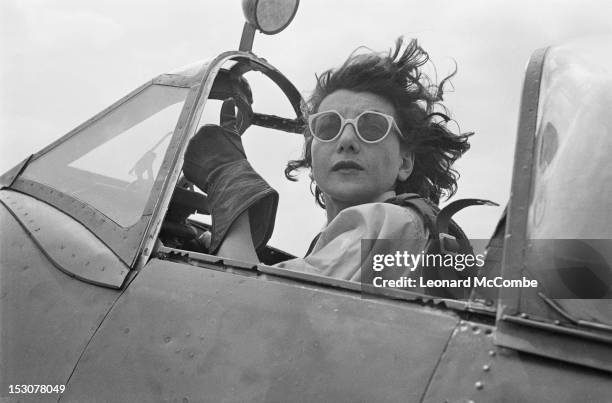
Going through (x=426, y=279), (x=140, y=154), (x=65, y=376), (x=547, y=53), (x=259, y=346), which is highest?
(x=547, y=53)

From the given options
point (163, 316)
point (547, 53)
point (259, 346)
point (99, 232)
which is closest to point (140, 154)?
point (99, 232)

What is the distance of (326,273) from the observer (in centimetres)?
225

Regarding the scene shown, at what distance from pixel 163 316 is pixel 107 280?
30 cm

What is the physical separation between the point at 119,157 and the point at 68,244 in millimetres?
498

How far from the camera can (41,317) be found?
2334 mm

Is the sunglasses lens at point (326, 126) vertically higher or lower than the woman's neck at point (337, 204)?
higher

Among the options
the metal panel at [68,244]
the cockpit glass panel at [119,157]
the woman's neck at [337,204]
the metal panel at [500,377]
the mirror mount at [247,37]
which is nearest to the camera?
the metal panel at [500,377]

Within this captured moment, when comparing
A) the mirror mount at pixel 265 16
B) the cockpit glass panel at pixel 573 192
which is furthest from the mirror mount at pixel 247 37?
the cockpit glass panel at pixel 573 192

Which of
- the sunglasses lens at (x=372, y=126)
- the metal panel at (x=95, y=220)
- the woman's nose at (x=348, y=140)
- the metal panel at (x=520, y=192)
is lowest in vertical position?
the metal panel at (x=95, y=220)

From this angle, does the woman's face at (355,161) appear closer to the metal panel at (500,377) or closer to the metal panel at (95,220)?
the metal panel at (95,220)

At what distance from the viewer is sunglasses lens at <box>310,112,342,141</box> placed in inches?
121

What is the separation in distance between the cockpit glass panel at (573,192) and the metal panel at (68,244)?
126 cm

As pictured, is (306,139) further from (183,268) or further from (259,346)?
(259,346)

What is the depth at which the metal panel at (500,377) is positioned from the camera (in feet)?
4.86
